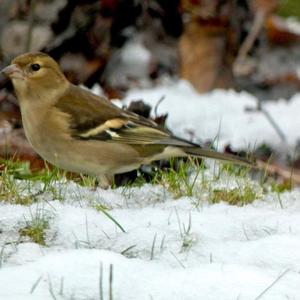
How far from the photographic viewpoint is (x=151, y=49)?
1149 centimetres

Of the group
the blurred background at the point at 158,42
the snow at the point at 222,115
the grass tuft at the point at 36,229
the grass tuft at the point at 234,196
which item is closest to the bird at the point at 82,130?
the grass tuft at the point at 234,196

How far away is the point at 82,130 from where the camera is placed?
22.3 feet

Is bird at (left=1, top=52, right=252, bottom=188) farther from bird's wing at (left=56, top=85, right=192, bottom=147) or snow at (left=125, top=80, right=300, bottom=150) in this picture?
snow at (left=125, top=80, right=300, bottom=150)

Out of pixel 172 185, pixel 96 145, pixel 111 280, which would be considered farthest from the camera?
pixel 96 145

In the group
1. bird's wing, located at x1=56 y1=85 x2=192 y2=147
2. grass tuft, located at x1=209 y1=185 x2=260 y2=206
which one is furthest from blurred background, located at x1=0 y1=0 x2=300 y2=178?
grass tuft, located at x1=209 y1=185 x2=260 y2=206

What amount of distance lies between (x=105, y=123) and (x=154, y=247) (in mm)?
1952

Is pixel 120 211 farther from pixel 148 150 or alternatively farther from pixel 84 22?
pixel 84 22

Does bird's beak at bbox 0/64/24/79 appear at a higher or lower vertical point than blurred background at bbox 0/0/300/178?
higher

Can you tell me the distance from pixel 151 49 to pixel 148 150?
4.60 meters

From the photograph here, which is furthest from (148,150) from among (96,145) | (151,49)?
(151,49)

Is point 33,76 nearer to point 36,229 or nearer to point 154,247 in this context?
point 36,229

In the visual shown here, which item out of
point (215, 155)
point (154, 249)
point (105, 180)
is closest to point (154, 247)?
point (154, 249)

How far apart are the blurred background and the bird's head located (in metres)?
2.38

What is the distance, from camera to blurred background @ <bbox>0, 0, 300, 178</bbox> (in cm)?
1038
